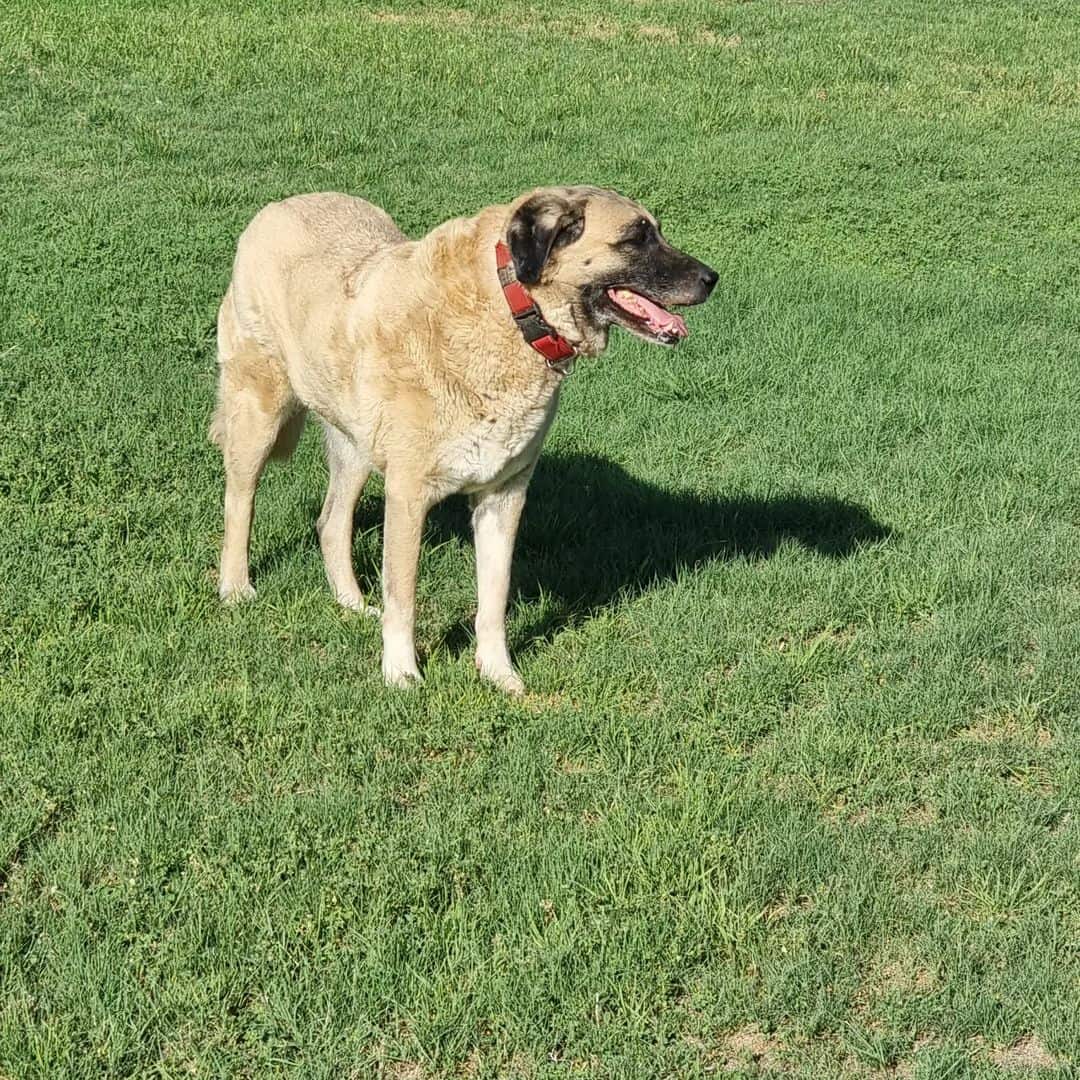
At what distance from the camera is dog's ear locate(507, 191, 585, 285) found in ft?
16.0

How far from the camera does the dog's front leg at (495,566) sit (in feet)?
18.2

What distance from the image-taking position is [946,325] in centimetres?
963

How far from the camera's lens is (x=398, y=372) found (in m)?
5.23

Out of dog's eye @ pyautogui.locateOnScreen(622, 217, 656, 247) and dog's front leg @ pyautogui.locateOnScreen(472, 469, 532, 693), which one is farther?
dog's front leg @ pyautogui.locateOnScreen(472, 469, 532, 693)

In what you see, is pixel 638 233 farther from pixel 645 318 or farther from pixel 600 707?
pixel 600 707

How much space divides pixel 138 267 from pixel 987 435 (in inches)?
227

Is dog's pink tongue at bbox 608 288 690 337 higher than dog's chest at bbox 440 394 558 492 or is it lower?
higher

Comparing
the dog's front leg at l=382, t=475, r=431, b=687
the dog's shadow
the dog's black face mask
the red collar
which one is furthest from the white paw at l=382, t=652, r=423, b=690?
the dog's black face mask

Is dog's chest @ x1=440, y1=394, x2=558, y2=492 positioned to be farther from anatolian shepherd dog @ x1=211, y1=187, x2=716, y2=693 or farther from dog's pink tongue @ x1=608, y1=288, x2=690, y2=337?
dog's pink tongue @ x1=608, y1=288, x2=690, y2=337

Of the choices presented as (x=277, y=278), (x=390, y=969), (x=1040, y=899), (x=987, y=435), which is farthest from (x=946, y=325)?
(x=390, y=969)

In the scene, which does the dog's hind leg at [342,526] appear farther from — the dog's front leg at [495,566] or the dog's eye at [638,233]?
the dog's eye at [638,233]

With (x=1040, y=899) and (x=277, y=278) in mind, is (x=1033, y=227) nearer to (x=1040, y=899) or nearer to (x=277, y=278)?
(x=277, y=278)

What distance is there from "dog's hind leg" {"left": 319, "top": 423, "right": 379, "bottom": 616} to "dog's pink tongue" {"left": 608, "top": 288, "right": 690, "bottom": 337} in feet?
5.14

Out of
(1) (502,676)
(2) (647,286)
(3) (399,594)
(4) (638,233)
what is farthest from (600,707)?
(4) (638,233)
